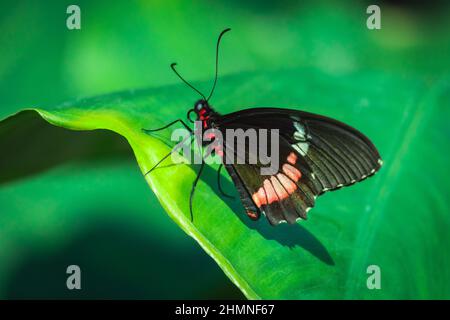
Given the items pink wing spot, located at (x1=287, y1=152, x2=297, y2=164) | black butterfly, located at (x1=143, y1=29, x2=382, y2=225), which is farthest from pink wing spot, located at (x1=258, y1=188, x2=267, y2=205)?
pink wing spot, located at (x1=287, y1=152, x2=297, y2=164)

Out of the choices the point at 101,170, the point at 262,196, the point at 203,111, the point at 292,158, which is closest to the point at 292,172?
the point at 292,158

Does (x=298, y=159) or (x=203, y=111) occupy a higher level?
(x=203, y=111)

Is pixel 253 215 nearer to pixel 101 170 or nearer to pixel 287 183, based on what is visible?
pixel 287 183

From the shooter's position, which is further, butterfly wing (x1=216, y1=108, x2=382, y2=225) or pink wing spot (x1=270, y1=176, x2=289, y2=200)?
pink wing spot (x1=270, y1=176, x2=289, y2=200)

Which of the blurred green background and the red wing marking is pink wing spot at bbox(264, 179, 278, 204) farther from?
the blurred green background

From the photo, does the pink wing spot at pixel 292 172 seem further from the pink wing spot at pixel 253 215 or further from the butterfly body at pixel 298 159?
the pink wing spot at pixel 253 215

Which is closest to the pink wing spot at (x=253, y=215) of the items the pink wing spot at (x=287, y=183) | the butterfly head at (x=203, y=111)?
the pink wing spot at (x=287, y=183)

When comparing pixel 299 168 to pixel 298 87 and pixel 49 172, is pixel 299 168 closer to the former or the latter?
pixel 298 87
